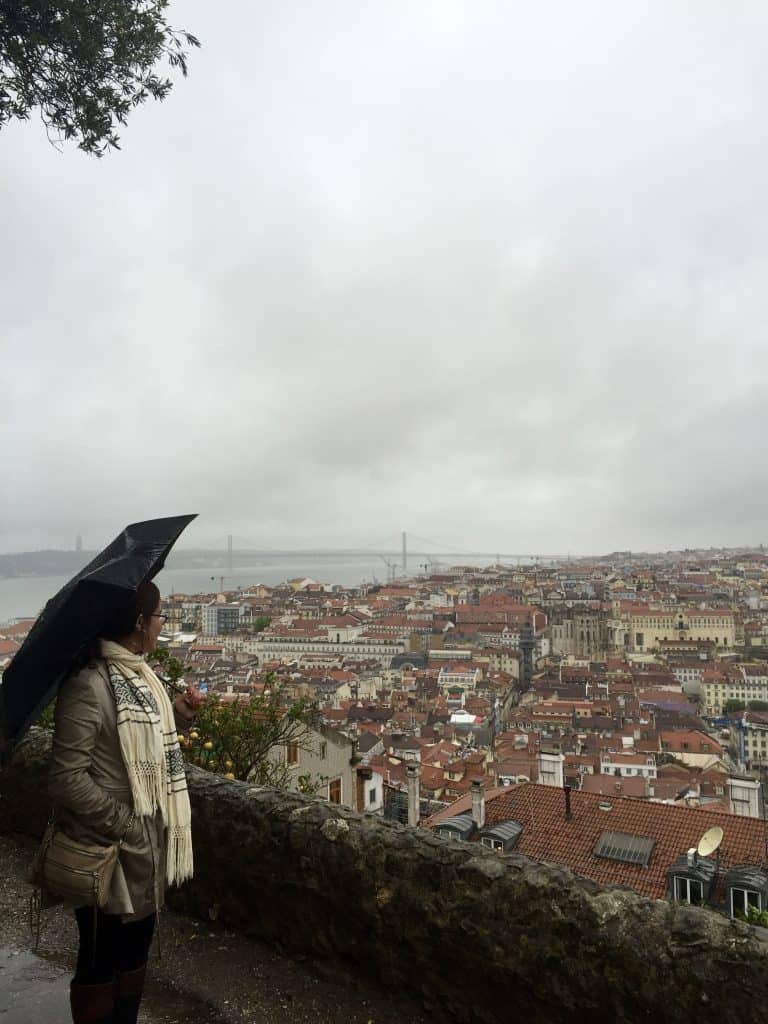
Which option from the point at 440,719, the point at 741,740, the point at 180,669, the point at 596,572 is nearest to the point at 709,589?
the point at 596,572

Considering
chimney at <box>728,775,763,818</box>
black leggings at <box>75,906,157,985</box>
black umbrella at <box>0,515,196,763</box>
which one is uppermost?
black umbrella at <box>0,515,196,763</box>

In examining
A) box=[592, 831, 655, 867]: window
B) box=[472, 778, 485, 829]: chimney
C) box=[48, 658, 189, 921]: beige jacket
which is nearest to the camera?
box=[48, 658, 189, 921]: beige jacket

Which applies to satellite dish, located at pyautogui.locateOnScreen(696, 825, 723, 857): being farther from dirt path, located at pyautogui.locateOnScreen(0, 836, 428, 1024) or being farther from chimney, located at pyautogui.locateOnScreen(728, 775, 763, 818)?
dirt path, located at pyautogui.locateOnScreen(0, 836, 428, 1024)

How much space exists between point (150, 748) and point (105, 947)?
1.64 feet

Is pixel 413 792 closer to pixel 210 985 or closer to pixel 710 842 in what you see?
pixel 710 842

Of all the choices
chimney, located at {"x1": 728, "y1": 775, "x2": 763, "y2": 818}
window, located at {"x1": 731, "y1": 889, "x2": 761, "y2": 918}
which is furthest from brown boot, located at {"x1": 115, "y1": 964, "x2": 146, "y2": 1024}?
chimney, located at {"x1": 728, "y1": 775, "x2": 763, "y2": 818}

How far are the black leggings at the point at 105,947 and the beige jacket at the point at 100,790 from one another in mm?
79

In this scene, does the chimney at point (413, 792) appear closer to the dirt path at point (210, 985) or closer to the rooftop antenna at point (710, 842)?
the rooftop antenna at point (710, 842)

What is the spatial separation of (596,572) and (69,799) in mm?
146098

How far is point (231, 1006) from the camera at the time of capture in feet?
7.50

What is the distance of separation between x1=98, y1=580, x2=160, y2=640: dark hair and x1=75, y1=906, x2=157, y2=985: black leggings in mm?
667

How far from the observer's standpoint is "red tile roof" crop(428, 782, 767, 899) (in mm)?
10258

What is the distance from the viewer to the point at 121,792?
1.77 metres

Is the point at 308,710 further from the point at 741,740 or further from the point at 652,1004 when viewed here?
the point at 741,740
